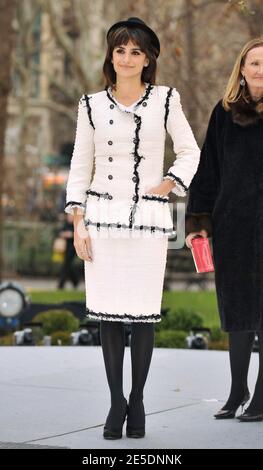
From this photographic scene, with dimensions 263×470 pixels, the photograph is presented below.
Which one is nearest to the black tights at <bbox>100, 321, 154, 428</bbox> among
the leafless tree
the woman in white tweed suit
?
the woman in white tweed suit

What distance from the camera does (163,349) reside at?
10164 mm

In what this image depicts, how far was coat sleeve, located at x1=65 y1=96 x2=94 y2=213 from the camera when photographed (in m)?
6.32

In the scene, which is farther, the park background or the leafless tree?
the leafless tree

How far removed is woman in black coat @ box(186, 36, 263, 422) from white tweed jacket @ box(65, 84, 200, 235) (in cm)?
38

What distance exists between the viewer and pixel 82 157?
634 cm

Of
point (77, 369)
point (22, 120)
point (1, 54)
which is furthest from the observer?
point (22, 120)

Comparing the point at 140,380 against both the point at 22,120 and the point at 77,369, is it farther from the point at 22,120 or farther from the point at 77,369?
the point at 22,120

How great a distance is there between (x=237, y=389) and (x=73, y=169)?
1.54 metres

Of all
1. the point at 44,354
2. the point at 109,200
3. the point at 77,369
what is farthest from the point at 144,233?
the point at 44,354

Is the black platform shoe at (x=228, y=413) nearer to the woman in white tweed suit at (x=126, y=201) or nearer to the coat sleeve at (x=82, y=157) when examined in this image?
the woman in white tweed suit at (x=126, y=201)

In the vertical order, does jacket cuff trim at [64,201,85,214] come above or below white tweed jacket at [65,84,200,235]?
below

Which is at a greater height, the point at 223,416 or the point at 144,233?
the point at 144,233

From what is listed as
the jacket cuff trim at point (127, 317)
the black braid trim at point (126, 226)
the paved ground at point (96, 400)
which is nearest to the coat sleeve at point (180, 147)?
the black braid trim at point (126, 226)

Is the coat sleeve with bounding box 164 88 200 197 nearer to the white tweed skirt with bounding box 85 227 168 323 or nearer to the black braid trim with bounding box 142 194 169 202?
the black braid trim with bounding box 142 194 169 202
